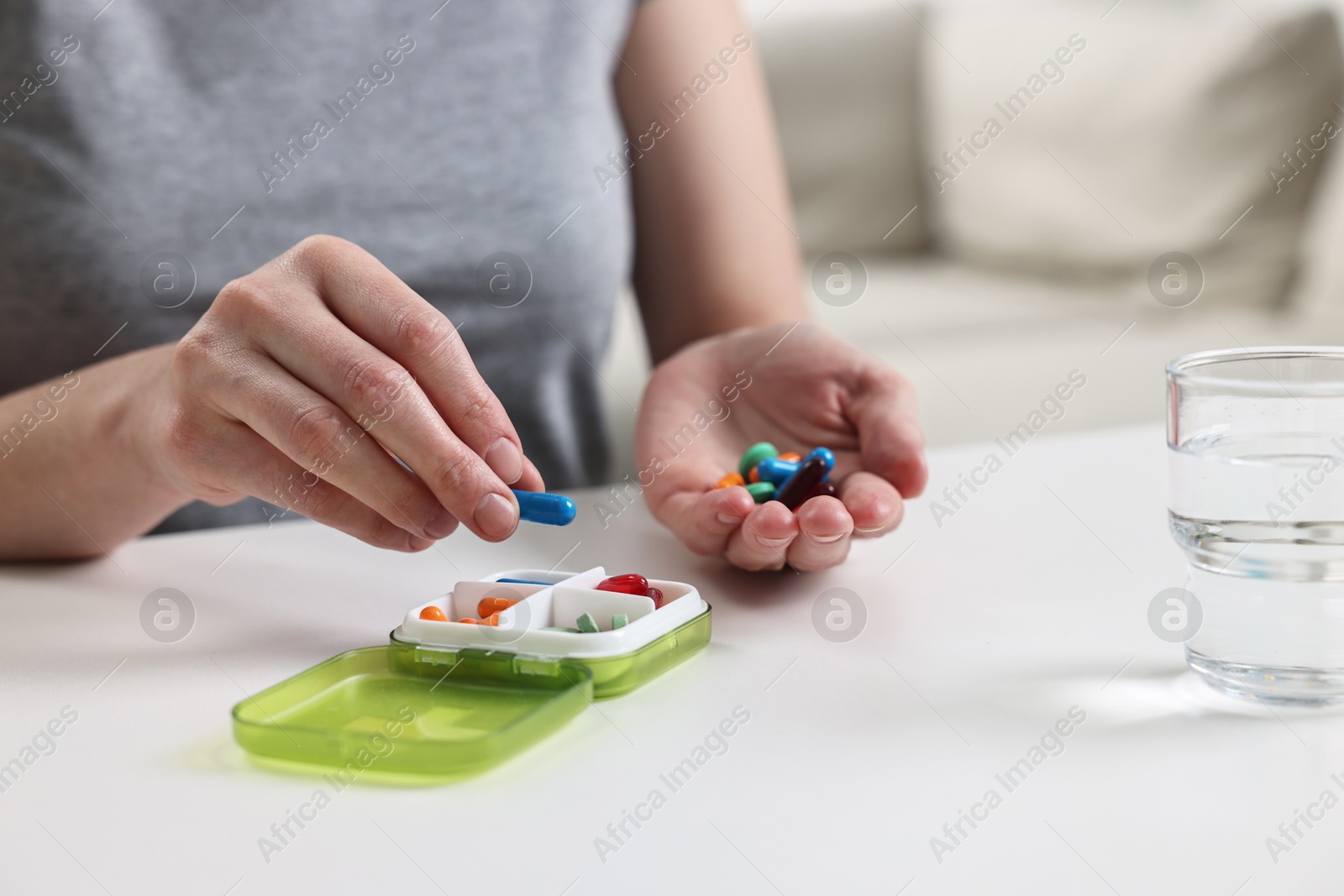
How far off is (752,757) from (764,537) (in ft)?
0.74

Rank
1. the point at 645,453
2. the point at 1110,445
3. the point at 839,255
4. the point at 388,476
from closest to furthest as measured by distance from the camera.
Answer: the point at 388,476 → the point at 645,453 → the point at 1110,445 → the point at 839,255

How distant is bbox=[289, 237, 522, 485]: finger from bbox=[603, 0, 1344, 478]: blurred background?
1586mm

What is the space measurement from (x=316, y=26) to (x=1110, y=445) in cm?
88

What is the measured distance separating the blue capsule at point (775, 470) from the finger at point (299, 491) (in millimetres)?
266

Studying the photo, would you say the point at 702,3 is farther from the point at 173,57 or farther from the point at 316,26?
the point at 173,57

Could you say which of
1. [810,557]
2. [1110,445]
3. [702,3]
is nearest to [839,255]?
[702,3]

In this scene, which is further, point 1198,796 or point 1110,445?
point 1110,445

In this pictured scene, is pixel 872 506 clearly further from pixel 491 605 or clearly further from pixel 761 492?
pixel 491 605

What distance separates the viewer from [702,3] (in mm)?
1316

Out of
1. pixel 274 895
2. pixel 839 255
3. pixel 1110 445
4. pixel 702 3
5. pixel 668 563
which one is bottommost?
pixel 839 255

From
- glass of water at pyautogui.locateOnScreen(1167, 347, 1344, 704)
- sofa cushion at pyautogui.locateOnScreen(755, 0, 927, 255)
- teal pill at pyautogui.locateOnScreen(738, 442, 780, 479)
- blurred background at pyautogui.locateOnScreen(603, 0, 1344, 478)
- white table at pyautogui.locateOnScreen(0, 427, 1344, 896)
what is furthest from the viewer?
sofa cushion at pyautogui.locateOnScreen(755, 0, 927, 255)

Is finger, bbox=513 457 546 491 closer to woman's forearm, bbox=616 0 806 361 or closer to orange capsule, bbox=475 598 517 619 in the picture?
orange capsule, bbox=475 598 517 619

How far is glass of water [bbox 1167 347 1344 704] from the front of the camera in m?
0.55

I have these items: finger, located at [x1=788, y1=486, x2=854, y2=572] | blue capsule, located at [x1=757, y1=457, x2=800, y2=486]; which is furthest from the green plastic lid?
blue capsule, located at [x1=757, y1=457, x2=800, y2=486]
